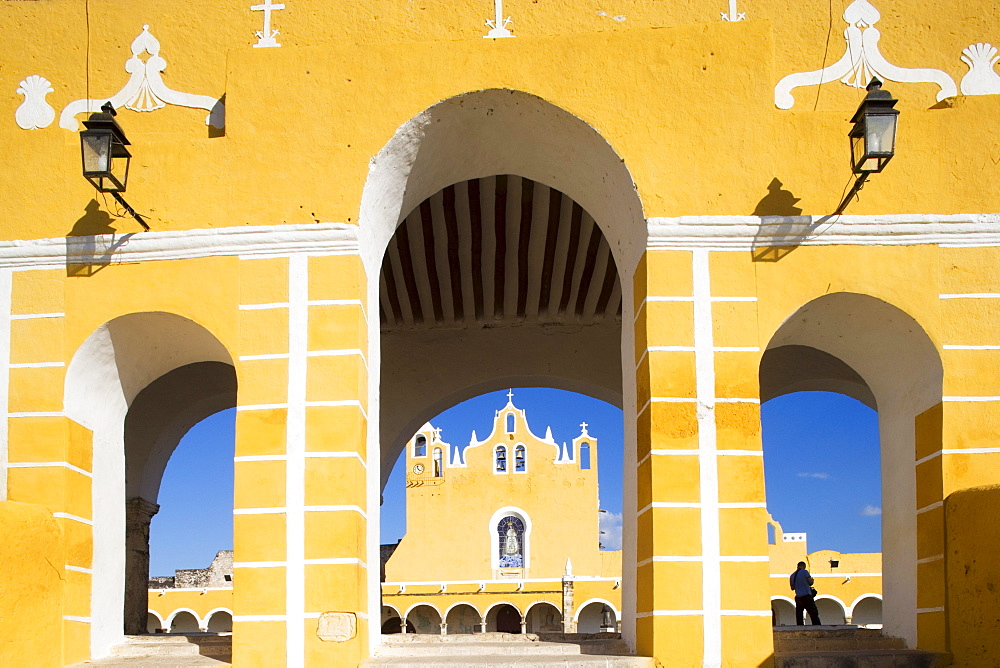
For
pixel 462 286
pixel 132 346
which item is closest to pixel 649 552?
→ pixel 132 346

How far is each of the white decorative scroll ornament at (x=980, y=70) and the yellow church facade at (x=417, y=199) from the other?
0.9 inches

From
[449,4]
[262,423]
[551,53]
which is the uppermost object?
[449,4]

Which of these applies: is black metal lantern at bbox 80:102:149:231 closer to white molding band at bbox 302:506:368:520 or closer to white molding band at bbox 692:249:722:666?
white molding band at bbox 302:506:368:520

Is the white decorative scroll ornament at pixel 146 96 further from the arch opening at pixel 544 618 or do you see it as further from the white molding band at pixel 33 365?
the arch opening at pixel 544 618

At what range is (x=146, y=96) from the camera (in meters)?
7.12

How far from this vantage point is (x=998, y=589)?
564cm

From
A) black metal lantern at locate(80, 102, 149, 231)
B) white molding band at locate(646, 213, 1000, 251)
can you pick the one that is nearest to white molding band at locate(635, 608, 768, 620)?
white molding band at locate(646, 213, 1000, 251)

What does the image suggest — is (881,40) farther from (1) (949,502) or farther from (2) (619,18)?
(1) (949,502)

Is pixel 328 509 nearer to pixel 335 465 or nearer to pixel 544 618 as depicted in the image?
pixel 335 465

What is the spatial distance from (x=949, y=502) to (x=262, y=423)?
3.93m

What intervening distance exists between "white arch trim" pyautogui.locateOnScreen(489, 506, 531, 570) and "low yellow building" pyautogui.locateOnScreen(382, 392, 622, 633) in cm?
3

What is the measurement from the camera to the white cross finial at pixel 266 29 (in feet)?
23.4

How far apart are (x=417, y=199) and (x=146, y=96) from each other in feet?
6.21

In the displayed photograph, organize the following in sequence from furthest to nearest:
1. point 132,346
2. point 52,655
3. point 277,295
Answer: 1. point 132,346
2. point 277,295
3. point 52,655
